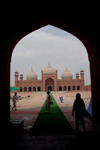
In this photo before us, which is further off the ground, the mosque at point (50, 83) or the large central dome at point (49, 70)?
the large central dome at point (49, 70)

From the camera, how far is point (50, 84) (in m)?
40.0

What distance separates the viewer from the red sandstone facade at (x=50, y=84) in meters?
38.1

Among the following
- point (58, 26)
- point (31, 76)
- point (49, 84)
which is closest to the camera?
point (58, 26)

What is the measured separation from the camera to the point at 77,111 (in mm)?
3713

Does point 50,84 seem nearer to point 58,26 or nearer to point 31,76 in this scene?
point 31,76

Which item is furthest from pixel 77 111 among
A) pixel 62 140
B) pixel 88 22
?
pixel 88 22

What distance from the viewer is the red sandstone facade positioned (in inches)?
1501

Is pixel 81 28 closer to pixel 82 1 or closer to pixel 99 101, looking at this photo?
pixel 82 1

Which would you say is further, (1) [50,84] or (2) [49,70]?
(2) [49,70]

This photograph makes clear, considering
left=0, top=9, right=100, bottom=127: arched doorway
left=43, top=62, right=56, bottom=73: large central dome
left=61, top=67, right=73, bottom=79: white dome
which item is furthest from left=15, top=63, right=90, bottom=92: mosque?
left=0, top=9, right=100, bottom=127: arched doorway

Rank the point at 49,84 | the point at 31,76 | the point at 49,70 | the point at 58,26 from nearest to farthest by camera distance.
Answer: the point at 58,26 < the point at 49,84 < the point at 49,70 < the point at 31,76

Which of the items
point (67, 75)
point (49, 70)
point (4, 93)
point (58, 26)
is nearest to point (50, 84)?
point (49, 70)

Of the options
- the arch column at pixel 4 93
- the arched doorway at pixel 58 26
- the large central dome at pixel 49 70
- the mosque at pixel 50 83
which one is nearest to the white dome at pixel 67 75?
the mosque at pixel 50 83

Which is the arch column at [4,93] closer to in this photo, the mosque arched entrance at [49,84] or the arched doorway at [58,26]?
the arched doorway at [58,26]
